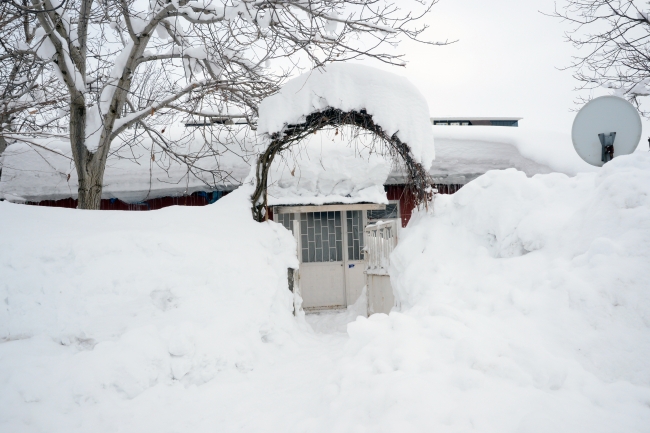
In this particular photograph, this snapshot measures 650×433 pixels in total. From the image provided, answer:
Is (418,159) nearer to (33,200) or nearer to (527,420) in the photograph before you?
(527,420)

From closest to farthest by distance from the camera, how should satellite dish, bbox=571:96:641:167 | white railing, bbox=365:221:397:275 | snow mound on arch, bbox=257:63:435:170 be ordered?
satellite dish, bbox=571:96:641:167 < snow mound on arch, bbox=257:63:435:170 < white railing, bbox=365:221:397:275

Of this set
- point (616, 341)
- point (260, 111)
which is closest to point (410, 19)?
point (260, 111)

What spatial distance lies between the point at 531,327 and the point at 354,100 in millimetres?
3156

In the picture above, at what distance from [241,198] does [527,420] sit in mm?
4023

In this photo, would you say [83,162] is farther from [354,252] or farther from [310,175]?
[354,252]

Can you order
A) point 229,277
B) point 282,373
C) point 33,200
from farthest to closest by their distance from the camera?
point 33,200
point 229,277
point 282,373

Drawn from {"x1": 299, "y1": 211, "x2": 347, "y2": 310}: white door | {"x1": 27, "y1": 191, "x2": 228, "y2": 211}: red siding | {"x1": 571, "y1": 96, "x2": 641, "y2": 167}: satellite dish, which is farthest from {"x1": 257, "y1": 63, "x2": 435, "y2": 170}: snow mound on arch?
{"x1": 299, "y1": 211, "x2": 347, "y2": 310}: white door

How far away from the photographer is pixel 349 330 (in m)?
3.38

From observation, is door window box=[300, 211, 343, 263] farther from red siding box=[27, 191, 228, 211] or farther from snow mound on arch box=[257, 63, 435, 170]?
snow mound on arch box=[257, 63, 435, 170]

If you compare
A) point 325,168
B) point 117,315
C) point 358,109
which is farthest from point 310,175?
point 117,315

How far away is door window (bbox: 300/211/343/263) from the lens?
9.04 metres

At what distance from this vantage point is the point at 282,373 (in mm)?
3650

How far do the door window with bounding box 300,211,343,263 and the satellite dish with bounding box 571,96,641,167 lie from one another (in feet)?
18.3

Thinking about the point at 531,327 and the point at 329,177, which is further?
the point at 329,177
